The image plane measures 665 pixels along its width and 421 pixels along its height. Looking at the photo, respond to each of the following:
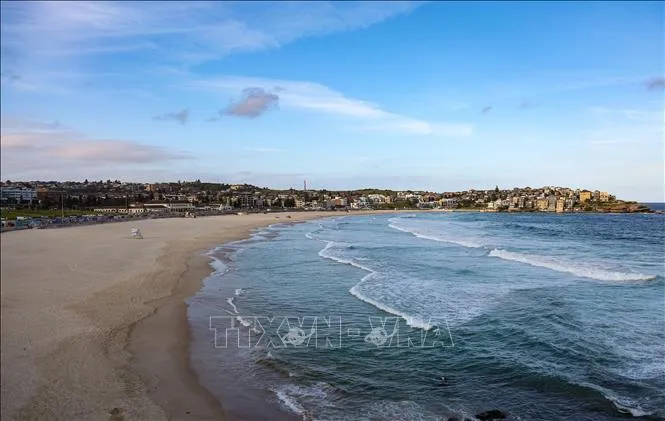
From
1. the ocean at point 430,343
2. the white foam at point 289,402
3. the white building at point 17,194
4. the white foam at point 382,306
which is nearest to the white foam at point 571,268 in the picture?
the ocean at point 430,343

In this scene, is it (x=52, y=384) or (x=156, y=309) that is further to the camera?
(x=156, y=309)

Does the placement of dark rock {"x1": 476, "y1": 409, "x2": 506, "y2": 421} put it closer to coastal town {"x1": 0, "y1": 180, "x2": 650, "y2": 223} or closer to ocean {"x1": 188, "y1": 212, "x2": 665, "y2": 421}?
ocean {"x1": 188, "y1": 212, "x2": 665, "y2": 421}

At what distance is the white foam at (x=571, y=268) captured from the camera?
2059 cm

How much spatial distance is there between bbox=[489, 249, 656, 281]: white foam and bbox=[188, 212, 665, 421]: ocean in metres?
0.18

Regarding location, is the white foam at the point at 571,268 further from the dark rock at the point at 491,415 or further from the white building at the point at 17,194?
the white building at the point at 17,194

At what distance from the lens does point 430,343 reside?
11219mm

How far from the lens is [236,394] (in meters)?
8.04

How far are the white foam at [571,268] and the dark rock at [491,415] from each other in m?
14.9

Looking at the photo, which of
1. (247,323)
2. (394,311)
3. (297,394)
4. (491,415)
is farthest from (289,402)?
(394,311)

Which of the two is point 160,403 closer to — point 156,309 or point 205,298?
point 156,309

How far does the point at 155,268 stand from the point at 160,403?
47.1 ft

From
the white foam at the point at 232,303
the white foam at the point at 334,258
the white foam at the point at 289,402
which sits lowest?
the white foam at the point at 334,258

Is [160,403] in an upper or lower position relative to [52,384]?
lower

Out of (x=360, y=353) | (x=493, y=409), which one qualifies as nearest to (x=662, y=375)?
(x=493, y=409)
